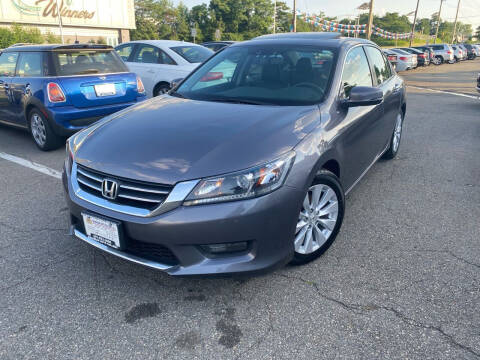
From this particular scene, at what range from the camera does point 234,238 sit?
2.23 metres

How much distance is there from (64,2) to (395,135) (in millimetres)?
38079

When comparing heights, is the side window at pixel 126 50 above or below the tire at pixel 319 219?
above

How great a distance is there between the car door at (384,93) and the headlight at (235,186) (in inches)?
82.9

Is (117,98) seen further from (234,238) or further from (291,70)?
(234,238)

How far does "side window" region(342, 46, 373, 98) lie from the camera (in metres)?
3.37

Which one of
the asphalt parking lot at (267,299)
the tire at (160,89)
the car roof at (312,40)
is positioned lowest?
the asphalt parking lot at (267,299)

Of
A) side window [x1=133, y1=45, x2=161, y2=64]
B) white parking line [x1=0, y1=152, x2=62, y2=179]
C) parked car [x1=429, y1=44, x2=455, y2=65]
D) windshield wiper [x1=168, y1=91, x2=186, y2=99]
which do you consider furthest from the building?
windshield wiper [x1=168, y1=91, x2=186, y2=99]

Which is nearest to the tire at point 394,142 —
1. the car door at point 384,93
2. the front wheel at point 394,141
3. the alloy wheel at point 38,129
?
the front wheel at point 394,141

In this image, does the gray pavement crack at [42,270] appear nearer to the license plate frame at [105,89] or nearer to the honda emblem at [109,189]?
the honda emblem at [109,189]

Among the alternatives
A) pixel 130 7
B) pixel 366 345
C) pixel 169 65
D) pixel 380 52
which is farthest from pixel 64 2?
pixel 366 345

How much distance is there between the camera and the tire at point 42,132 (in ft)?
18.7

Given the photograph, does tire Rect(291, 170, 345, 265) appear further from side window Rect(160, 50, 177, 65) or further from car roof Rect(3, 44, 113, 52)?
side window Rect(160, 50, 177, 65)

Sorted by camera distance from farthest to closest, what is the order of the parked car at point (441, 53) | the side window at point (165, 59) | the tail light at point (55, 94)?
the parked car at point (441, 53), the side window at point (165, 59), the tail light at point (55, 94)

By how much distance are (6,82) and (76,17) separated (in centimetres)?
3494
